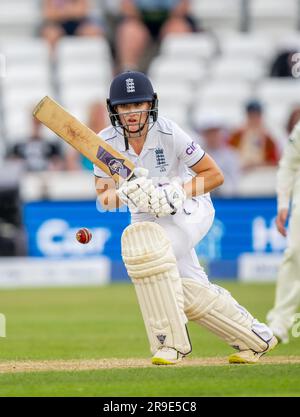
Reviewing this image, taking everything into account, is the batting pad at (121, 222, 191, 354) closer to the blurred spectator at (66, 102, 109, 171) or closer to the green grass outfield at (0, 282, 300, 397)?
the green grass outfield at (0, 282, 300, 397)

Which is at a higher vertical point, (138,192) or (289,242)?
(138,192)

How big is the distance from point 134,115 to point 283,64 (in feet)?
28.6

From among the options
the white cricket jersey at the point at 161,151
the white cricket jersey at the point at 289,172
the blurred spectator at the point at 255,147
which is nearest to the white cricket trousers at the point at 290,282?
the white cricket jersey at the point at 289,172

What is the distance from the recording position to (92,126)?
11930 mm

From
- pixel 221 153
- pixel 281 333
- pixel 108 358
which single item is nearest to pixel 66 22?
pixel 221 153

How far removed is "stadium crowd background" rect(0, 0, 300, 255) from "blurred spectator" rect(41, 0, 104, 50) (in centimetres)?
1

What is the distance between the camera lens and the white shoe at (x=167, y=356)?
5.32 m

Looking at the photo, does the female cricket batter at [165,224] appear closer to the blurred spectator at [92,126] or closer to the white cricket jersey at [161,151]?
the white cricket jersey at [161,151]

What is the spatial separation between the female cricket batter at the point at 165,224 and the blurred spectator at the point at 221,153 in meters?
5.79

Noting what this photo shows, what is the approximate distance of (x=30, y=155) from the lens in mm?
12188

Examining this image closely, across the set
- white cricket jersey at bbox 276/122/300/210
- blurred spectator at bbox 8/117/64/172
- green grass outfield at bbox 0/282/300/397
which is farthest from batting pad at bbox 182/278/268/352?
blurred spectator at bbox 8/117/64/172

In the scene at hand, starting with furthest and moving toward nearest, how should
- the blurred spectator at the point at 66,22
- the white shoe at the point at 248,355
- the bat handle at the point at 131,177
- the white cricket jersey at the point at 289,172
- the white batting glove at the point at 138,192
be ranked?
the blurred spectator at the point at 66,22, the white cricket jersey at the point at 289,172, the white shoe at the point at 248,355, the bat handle at the point at 131,177, the white batting glove at the point at 138,192

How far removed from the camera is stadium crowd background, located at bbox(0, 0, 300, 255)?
1273 centimetres

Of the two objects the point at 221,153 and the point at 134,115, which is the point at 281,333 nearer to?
the point at 134,115
